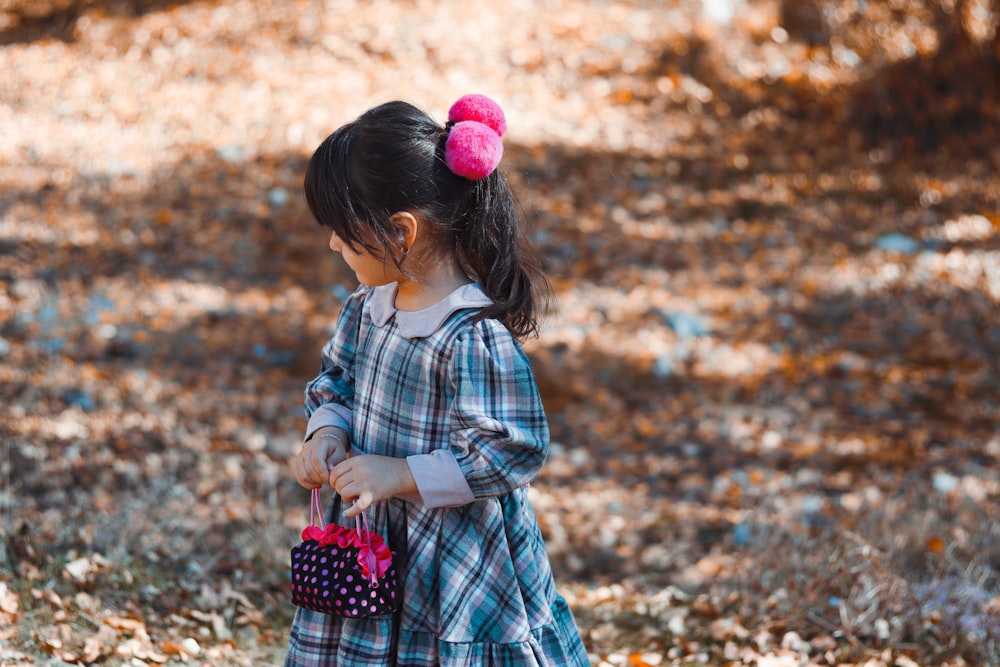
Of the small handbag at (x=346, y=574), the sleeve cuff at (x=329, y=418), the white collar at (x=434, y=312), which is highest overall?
the white collar at (x=434, y=312)

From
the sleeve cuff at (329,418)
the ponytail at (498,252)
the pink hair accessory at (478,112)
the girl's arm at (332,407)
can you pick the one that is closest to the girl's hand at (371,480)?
the girl's arm at (332,407)

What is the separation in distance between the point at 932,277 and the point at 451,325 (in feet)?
17.2

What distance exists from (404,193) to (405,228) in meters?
0.07

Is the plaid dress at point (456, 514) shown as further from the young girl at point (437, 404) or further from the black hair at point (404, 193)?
the black hair at point (404, 193)

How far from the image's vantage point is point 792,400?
18.3ft

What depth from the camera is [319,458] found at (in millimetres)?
2123

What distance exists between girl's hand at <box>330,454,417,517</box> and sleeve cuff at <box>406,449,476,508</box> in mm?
28

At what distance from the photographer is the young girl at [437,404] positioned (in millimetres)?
2004

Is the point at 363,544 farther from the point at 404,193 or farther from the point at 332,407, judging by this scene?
the point at 404,193

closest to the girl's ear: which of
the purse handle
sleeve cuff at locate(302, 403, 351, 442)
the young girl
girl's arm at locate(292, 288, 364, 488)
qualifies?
the young girl

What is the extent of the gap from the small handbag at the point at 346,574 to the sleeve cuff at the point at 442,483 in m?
0.18

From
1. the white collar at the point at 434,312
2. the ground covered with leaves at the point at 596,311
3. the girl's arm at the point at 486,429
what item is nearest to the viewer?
the girl's arm at the point at 486,429

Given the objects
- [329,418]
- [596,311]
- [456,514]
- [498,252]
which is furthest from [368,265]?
[596,311]

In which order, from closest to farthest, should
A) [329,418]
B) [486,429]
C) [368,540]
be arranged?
[486,429], [368,540], [329,418]
